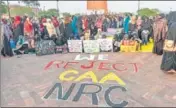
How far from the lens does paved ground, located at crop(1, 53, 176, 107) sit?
19.0 ft

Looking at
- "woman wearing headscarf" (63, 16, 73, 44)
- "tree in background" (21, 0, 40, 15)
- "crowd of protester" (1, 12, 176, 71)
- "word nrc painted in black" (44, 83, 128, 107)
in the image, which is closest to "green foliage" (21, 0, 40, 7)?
"tree in background" (21, 0, 40, 15)

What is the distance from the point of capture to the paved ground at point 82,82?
5781mm

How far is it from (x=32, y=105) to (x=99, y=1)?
45242 millimetres

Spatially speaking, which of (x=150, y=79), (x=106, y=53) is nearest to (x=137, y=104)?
(x=150, y=79)

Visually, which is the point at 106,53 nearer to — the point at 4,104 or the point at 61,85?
the point at 61,85

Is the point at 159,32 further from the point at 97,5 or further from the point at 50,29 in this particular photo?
the point at 97,5

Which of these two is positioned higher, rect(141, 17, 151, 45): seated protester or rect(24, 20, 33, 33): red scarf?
rect(24, 20, 33, 33): red scarf

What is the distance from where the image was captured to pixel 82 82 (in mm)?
7129

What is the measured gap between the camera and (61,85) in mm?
6910

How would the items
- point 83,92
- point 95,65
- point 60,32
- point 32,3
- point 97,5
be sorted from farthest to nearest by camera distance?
point 32,3
point 97,5
point 60,32
point 95,65
point 83,92

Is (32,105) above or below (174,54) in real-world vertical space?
below

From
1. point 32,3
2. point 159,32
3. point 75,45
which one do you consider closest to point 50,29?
point 75,45

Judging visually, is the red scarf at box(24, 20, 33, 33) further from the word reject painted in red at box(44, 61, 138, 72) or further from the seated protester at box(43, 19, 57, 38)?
the word reject painted in red at box(44, 61, 138, 72)

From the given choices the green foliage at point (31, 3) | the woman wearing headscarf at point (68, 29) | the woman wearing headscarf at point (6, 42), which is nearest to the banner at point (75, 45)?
the woman wearing headscarf at point (68, 29)
